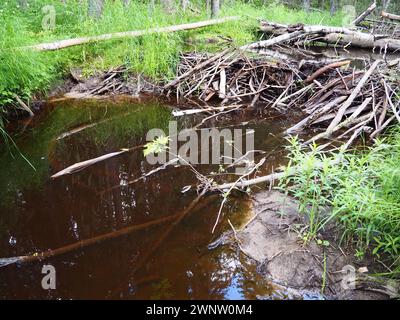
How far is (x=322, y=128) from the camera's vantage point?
238 inches

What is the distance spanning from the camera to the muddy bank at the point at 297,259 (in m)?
2.78

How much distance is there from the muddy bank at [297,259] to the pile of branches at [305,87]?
2.55 meters

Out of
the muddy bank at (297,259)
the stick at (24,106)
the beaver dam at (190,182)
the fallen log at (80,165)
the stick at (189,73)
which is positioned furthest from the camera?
the stick at (189,73)

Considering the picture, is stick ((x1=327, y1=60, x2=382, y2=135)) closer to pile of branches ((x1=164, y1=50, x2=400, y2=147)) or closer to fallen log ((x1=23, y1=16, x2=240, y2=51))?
pile of branches ((x1=164, y1=50, x2=400, y2=147))

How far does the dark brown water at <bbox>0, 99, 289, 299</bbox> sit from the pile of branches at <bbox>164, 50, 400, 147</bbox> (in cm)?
137

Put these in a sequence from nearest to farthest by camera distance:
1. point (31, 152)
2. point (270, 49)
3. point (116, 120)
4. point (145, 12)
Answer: point (31, 152) < point (116, 120) < point (145, 12) < point (270, 49)

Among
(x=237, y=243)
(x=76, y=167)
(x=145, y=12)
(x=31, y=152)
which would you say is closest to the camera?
(x=237, y=243)

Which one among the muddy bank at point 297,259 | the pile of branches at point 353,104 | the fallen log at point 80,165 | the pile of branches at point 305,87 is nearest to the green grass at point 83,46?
the pile of branches at point 305,87

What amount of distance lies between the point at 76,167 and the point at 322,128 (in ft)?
14.2

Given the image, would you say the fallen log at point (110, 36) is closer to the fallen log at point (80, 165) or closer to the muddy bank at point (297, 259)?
the fallen log at point (80, 165)

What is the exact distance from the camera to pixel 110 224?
355 cm
